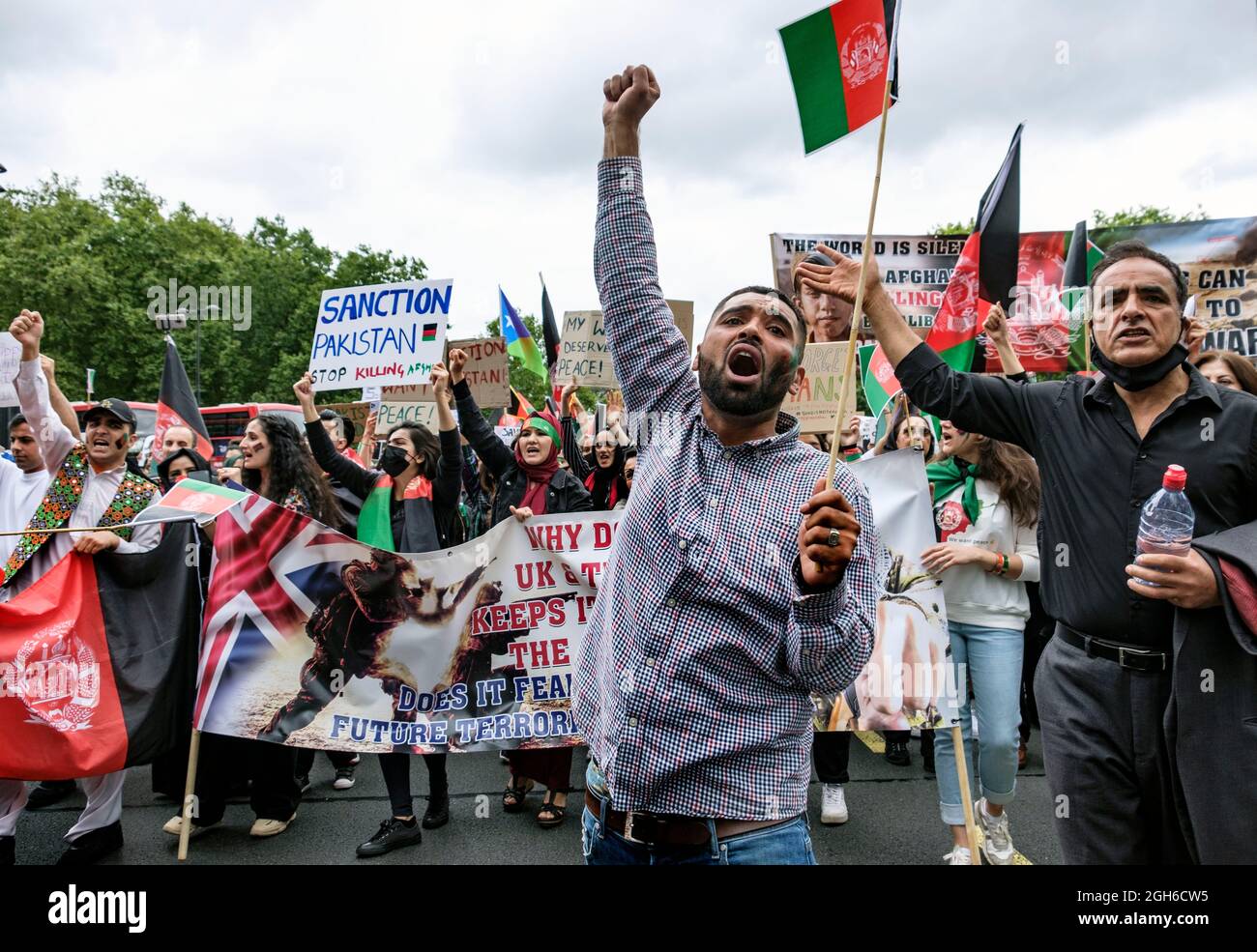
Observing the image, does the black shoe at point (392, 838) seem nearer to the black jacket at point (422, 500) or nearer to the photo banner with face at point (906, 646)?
the black jacket at point (422, 500)

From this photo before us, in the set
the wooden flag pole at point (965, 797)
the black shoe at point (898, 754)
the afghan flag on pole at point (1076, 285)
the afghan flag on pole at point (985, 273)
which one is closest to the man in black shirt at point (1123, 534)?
the wooden flag pole at point (965, 797)

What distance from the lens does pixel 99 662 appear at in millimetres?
3867

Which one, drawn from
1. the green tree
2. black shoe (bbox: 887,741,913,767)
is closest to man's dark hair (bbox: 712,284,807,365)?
black shoe (bbox: 887,741,913,767)

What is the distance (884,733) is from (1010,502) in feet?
8.07

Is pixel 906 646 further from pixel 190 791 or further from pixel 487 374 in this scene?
pixel 487 374

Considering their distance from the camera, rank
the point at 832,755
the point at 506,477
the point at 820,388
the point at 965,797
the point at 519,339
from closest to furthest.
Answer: the point at 965,797 < the point at 832,755 < the point at 506,477 < the point at 820,388 < the point at 519,339

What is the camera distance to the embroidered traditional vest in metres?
4.25

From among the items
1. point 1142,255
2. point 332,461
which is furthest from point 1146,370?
point 332,461

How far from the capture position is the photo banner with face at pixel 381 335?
19.8 ft

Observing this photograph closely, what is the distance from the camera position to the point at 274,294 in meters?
36.6

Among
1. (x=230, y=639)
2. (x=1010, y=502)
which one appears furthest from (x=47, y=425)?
(x=1010, y=502)

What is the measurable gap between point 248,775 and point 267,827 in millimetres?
312

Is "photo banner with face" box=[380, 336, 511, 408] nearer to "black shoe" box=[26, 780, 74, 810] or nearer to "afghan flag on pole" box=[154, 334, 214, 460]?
"afghan flag on pole" box=[154, 334, 214, 460]
